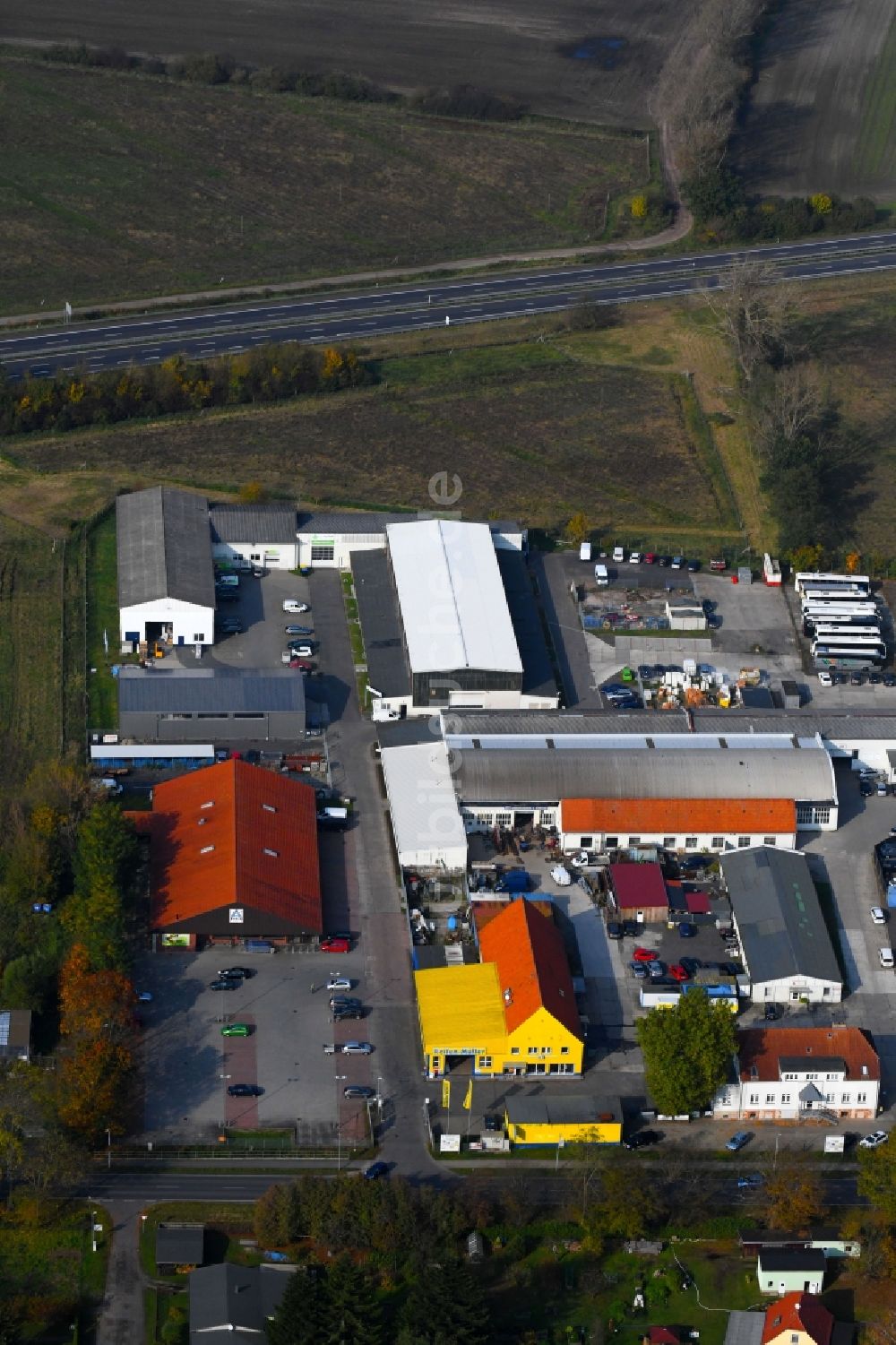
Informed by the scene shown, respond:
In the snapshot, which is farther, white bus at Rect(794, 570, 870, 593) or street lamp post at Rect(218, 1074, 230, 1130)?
white bus at Rect(794, 570, 870, 593)

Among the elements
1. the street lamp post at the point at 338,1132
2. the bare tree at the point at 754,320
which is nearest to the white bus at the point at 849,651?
the bare tree at the point at 754,320

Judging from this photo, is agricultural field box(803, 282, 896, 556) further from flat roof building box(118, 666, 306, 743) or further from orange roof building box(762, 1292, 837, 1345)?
orange roof building box(762, 1292, 837, 1345)

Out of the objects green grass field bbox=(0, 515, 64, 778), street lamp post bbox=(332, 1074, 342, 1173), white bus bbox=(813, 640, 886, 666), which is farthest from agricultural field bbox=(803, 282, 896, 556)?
street lamp post bbox=(332, 1074, 342, 1173)

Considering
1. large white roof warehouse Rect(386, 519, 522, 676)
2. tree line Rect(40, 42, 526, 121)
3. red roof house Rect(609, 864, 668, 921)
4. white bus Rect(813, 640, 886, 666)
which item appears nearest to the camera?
red roof house Rect(609, 864, 668, 921)

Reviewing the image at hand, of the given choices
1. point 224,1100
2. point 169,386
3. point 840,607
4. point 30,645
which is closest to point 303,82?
point 169,386

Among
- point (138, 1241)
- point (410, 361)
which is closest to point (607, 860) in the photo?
point (138, 1241)

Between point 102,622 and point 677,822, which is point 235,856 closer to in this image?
point 677,822

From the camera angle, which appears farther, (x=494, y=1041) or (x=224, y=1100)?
(x=494, y=1041)
